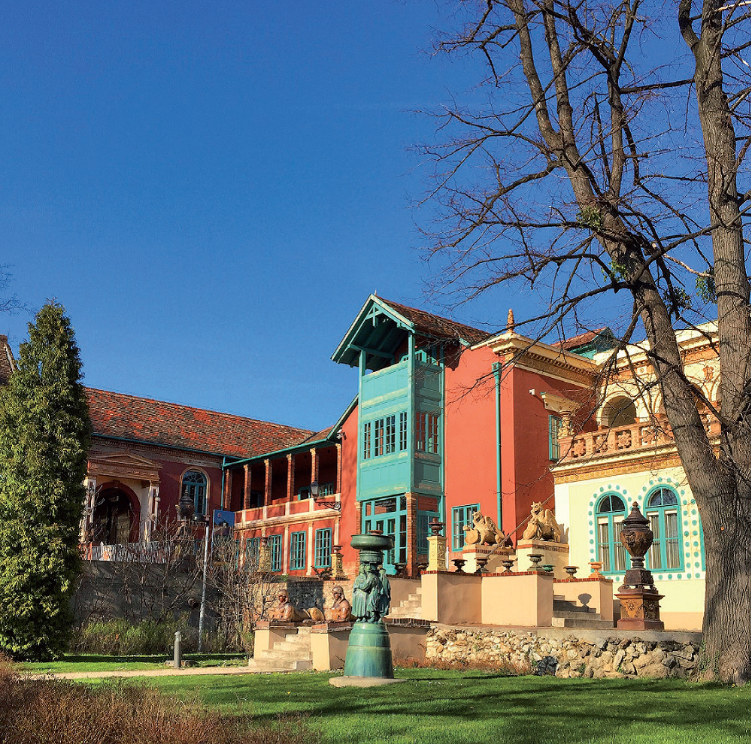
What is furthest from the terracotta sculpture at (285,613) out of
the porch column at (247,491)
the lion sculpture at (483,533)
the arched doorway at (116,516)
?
the arched doorway at (116,516)

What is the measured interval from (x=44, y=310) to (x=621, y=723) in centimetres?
1556

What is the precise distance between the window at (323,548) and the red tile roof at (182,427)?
7.82 metres

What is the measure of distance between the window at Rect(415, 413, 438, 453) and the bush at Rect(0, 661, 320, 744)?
18.2 metres

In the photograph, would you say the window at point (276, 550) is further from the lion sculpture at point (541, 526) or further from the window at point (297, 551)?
the lion sculpture at point (541, 526)

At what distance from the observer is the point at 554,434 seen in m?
24.4

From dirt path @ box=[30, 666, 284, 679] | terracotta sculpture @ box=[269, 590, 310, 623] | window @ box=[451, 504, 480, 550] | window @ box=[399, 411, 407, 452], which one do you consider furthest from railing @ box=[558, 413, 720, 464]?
dirt path @ box=[30, 666, 284, 679]

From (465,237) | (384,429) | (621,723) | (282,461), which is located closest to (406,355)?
(384,429)

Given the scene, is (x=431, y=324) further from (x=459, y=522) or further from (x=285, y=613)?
(x=285, y=613)

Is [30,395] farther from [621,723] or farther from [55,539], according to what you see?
[621,723]

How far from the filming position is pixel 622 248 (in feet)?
38.2

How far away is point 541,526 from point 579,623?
5483mm

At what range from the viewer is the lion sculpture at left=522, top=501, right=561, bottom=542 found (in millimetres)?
20984

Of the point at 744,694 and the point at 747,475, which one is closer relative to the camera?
the point at 744,694

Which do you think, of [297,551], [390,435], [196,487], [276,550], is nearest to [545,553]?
[390,435]
